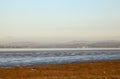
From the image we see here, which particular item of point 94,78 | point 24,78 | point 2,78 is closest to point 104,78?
point 94,78

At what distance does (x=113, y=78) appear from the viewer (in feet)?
92.7

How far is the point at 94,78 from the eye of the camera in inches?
1096

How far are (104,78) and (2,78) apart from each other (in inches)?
389

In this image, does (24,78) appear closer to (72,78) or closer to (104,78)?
(72,78)

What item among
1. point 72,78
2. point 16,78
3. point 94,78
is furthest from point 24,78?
point 94,78

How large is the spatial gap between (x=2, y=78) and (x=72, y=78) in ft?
23.3

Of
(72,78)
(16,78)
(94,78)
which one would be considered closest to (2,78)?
(16,78)

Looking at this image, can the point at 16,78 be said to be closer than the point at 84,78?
No

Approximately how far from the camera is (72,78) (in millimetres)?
28016

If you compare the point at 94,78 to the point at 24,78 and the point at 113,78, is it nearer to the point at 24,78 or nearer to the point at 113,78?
the point at 113,78

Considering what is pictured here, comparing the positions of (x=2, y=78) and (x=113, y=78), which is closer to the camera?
(x=113, y=78)

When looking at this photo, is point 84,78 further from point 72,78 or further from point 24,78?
point 24,78

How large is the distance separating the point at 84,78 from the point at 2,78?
810cm

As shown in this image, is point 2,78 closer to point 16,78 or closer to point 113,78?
point 16,78
